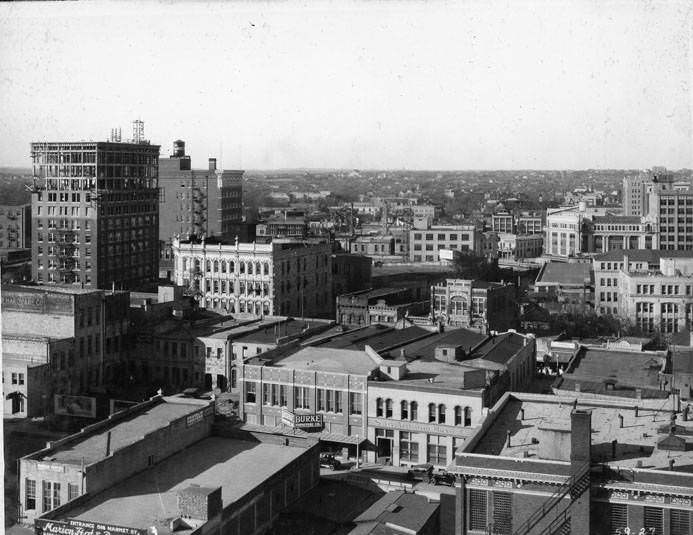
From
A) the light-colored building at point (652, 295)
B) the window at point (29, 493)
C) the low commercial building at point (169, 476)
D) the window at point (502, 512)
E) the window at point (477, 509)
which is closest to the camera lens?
the window at point (502, 512)

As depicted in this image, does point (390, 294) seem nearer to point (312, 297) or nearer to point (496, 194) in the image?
point (312, 297)

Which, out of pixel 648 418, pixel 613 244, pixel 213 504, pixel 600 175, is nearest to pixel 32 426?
pixel 213 504

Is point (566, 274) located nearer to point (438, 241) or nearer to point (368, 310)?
point (438, 241)

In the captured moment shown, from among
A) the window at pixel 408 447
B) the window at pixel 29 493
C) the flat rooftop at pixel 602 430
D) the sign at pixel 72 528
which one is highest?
the flat rooftop at pixel 602 430

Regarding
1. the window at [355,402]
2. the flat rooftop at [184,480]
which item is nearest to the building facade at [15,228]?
the window at [355,402]

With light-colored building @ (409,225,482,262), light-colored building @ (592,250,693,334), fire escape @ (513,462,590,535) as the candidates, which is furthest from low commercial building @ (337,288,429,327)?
fire escape @ (513,462,590,535)

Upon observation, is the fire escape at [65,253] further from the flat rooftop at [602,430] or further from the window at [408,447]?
the flat rooftop at [602,430]

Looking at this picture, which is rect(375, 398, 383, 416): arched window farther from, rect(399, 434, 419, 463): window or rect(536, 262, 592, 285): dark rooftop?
rect(536, 262, 592, 285): dark rooftop
